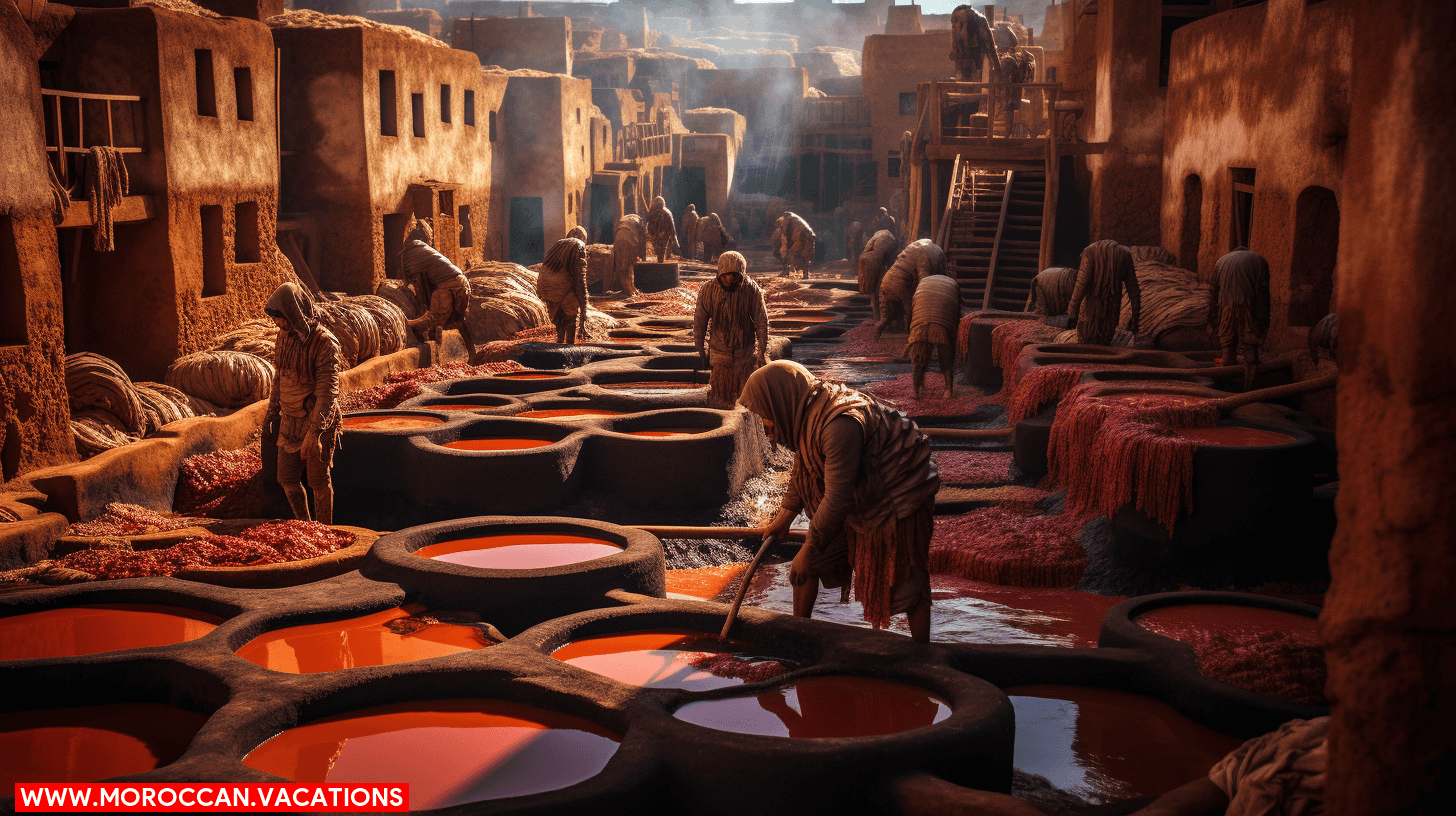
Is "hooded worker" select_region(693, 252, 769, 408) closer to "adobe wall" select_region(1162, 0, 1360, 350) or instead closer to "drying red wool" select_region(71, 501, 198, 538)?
"drying red wool" select_region(71, 501, 198, 538)

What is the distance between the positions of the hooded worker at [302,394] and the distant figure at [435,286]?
6236mm

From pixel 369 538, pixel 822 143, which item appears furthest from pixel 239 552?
pixel 822 143

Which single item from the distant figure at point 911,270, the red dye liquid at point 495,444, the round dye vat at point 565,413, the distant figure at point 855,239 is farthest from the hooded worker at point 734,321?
the distant figure at point 855,239

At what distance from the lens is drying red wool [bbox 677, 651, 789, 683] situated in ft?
18.5

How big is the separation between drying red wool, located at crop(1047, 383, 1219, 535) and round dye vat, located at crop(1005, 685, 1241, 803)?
286 centimetres

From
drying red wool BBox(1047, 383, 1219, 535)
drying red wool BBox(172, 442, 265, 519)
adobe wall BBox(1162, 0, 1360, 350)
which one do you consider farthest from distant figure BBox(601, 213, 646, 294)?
drying red wool BBox(1047, 383, 1219, 535)

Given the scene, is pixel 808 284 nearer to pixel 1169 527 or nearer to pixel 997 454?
pixel 997 454

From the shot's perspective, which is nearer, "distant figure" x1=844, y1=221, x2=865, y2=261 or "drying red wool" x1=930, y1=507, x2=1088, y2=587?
"drying red wool" x1=930, y1=507, x2=1088, y2=587

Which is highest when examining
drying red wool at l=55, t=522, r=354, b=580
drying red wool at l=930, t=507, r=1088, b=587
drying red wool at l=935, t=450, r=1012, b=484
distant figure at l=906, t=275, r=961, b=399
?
distant figure at l=906, t=275, r=961, b=399

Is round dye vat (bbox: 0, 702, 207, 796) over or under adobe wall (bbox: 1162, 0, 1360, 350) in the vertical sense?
under

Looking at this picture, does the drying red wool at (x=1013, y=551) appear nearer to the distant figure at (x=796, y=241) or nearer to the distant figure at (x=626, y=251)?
the distant figure at (x=626, y=251)

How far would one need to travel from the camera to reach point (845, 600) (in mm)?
6004

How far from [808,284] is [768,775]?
2450 cm

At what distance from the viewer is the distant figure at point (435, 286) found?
15.2m
